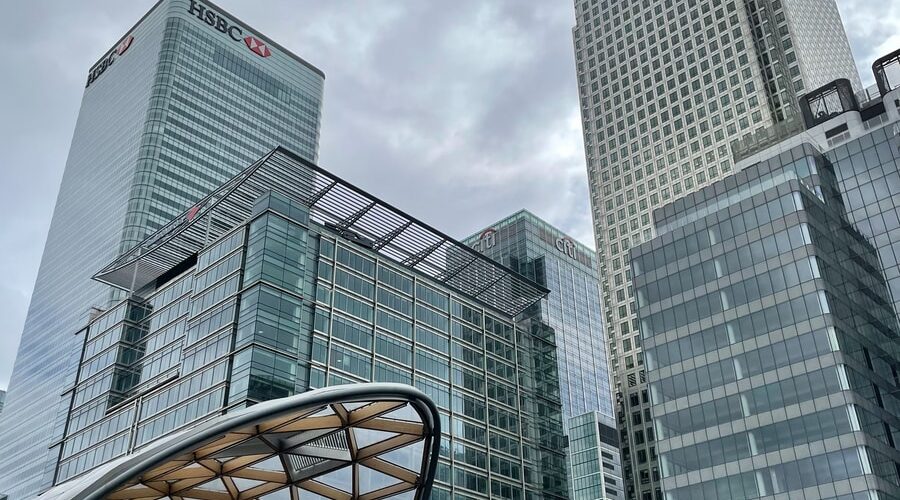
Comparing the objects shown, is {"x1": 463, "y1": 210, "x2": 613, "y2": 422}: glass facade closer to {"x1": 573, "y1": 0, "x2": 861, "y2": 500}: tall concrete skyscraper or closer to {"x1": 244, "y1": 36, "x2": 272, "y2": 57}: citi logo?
{"x1": 573, "y1": 0, "x2": 861, "y2": 500}: tall concrete skyscraper

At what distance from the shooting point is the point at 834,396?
63.2 meters

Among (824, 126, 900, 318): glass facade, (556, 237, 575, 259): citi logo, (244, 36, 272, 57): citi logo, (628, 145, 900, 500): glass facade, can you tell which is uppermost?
(244, 36, 272, 57): citi logo

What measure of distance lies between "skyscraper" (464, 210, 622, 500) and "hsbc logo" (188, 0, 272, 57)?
58298 mm

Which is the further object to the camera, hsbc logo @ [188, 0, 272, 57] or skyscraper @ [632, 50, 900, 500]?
hsbc logo @ [188, 0, 272, 57]

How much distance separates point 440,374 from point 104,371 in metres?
33.9

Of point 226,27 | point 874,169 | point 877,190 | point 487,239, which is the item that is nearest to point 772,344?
point 877,190

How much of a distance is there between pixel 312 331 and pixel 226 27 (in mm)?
115128

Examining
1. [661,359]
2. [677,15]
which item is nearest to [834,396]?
[661,359]

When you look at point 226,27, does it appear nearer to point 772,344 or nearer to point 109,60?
point 109,60

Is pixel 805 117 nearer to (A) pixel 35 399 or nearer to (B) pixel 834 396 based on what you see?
(B) pixel 834 396

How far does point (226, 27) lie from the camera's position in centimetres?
17025

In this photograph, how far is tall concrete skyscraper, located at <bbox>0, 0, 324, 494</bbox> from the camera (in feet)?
470

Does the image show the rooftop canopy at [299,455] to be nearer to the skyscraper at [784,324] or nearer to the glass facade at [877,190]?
the skyscraper at [784,324]

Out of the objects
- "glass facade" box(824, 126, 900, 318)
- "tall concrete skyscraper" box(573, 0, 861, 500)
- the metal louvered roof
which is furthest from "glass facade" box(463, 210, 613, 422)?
"glass facade" box(824, 126, 900, 318)
